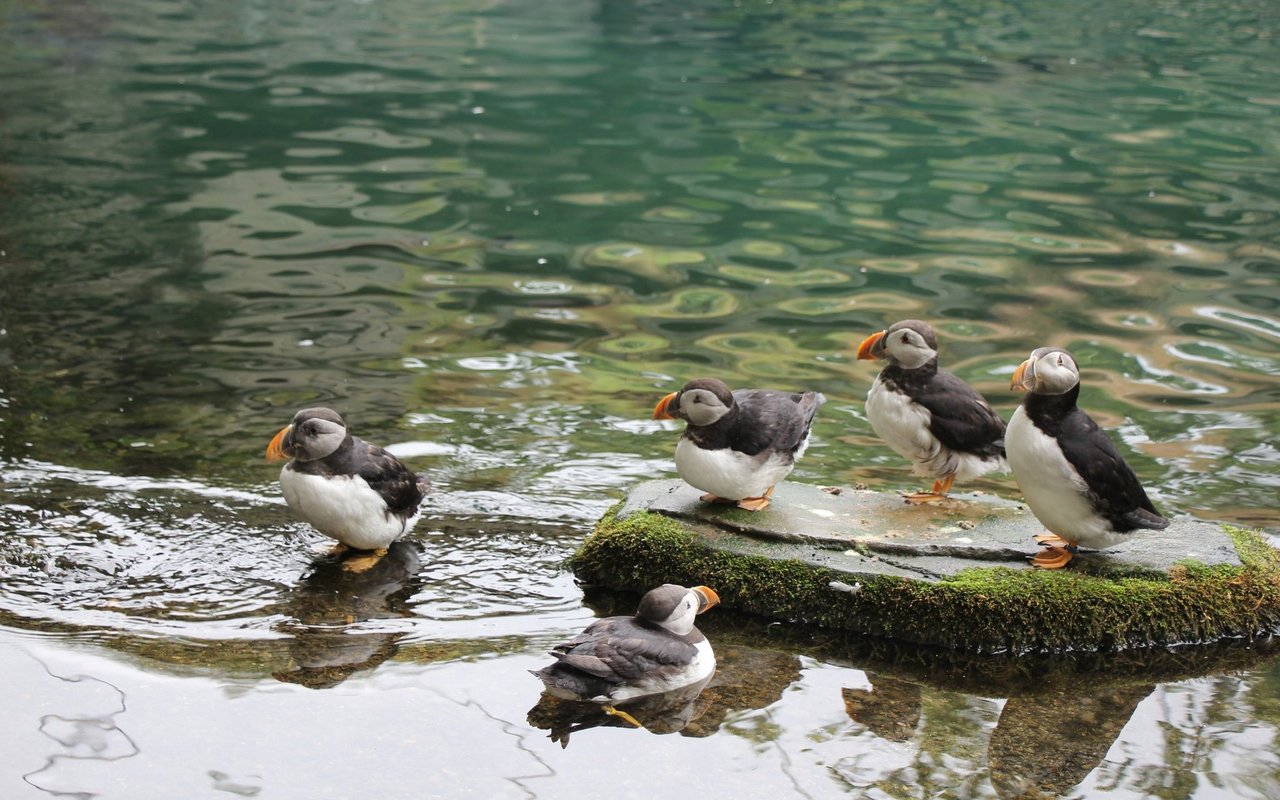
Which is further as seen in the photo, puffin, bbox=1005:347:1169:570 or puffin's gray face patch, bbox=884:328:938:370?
puffin's gray face patch, bbox=884:328:938:370

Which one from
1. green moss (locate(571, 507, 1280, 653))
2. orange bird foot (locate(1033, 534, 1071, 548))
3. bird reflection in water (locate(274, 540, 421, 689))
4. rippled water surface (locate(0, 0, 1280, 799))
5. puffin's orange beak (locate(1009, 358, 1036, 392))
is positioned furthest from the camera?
orange bird foot (locate(1033, 534, 1071, 548))

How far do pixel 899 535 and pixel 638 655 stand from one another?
1831 millimetres

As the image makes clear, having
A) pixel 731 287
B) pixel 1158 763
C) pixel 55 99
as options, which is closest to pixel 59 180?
pixel 55 99

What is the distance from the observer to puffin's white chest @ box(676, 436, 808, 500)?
6906 millimetres

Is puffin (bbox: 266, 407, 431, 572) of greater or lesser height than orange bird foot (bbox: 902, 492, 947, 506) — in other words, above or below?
above

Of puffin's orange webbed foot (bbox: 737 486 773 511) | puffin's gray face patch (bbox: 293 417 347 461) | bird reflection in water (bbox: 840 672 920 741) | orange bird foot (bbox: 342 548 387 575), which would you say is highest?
puffin's gray face patch (bbox: 293 417 347 461)

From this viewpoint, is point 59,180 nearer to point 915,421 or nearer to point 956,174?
point 956,174

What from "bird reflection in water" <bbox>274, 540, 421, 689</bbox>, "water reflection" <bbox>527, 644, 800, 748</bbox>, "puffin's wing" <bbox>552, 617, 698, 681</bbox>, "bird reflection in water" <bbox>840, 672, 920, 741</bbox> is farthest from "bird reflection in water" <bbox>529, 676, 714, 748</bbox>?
"bird reflection in water" <bbox>274, 540, 421, 689</bbox>

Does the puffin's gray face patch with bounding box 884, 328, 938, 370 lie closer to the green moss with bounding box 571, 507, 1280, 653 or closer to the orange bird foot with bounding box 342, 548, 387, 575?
the green moss with bounding box 571, 507, 1280, 653

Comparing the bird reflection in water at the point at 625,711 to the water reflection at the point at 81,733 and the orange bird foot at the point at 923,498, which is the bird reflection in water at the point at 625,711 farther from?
the orange bird foot at the point at 923,498

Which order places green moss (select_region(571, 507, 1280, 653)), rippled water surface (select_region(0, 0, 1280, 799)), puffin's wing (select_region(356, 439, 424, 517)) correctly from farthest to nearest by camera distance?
puffin's wing (select_region(356, 439, 424, 517)), green moss (select_region(571, 507, 1280, 653)), rippled water surface (select_region(0, 0, 1280, 799))

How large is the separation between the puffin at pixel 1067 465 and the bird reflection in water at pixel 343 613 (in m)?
3.07

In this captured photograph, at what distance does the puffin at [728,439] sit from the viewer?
690 cm

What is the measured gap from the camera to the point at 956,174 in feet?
59.6
